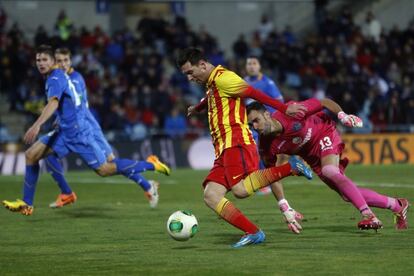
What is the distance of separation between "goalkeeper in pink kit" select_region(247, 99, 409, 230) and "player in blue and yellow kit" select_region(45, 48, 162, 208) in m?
4.19

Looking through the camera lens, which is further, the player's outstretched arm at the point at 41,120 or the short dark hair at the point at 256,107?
the player's outstretched arm at the point at 41,120

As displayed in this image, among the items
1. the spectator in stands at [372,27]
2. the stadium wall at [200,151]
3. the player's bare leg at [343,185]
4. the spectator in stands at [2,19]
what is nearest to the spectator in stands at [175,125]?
the stadium wall at [200,151]

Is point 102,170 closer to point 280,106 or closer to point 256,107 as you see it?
point 256,107

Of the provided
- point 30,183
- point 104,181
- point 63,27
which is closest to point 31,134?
point 30,183

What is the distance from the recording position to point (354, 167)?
26.0m

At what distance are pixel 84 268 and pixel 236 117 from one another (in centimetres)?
251

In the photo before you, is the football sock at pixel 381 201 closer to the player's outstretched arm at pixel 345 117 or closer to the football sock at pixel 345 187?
the football sock at pixel 345 187

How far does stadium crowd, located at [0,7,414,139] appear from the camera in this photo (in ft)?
97.0

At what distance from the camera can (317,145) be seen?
37.3 ft

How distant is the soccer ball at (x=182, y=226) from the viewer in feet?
34.4

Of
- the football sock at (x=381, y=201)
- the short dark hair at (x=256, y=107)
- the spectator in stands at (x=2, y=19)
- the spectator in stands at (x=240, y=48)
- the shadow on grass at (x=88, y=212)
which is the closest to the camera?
the short dark hair at (x=256, y=107)

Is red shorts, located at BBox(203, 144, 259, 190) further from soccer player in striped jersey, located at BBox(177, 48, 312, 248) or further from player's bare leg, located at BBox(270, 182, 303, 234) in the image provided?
player's bare leg, located at BBox(270, 182, 303, 234)

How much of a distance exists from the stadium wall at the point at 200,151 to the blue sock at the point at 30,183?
12175 millimetres

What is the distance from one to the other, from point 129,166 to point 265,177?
5.11m
